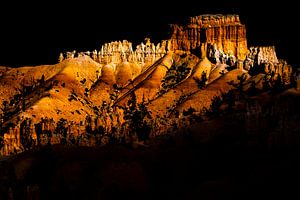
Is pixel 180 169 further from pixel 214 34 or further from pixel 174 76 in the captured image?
pixel 214 34

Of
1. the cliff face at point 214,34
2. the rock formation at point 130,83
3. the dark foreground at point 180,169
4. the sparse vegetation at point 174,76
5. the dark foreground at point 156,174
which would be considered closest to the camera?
the dark foreground at point 156,174

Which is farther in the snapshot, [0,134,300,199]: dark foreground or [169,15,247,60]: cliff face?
[169,15,247,60]: cliff face

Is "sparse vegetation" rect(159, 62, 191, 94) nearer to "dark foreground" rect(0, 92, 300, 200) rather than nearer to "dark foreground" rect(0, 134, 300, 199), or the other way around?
"dark foreground" rect(0, 92, 300, 200)

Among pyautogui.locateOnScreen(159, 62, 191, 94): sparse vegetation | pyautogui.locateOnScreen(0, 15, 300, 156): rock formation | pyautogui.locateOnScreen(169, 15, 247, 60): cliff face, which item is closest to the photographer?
pyautogui.locateOnScreen(0, 15, 300, 156): rock formation

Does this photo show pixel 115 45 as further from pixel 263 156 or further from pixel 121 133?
pixel 263 156

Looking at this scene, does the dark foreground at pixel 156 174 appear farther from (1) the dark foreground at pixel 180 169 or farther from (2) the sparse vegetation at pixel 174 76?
(2) the sparse vegetation at pixel 174 76

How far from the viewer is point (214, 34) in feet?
539

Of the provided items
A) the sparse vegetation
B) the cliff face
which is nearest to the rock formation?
the sparse vegetation

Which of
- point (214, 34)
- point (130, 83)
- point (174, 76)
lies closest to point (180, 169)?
point (174, 76)

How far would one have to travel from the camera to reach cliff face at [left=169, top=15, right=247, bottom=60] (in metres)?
162

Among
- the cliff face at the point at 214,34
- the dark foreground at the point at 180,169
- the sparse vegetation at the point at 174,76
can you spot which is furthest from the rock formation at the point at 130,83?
the dark foreground at the point at 180,169

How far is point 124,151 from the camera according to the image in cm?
6825

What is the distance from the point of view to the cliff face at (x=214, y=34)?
16238 centimetres

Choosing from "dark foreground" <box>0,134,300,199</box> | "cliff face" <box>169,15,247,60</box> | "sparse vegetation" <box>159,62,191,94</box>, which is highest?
"cliff face" <box>169,15,247,60</box>
